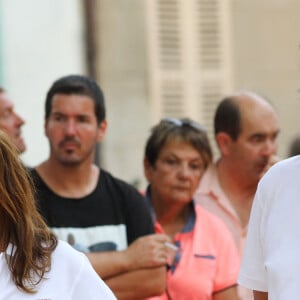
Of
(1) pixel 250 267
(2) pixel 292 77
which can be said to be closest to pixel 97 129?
(1) pixel 250 267

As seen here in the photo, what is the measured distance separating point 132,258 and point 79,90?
2.74 feet

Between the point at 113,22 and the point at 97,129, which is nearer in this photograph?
the point at 97,129

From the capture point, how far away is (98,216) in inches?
233

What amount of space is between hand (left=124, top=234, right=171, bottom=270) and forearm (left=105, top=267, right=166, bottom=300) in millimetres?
31

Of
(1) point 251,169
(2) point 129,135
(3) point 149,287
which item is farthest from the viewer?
(2) point 129,135

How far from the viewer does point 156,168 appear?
6.55 metres

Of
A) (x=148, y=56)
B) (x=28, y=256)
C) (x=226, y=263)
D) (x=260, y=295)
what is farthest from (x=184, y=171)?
(x=148, y=56)

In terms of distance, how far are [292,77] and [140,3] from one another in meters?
1.26

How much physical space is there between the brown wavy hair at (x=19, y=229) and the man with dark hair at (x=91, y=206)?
1.35m

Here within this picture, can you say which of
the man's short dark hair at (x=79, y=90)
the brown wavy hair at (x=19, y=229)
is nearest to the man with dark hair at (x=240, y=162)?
the man's short dark hair at (x=79, y=90)

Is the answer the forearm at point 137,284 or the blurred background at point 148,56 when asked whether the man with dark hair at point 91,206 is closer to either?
the forearm at point 137,284

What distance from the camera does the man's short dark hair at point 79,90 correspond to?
245 inches

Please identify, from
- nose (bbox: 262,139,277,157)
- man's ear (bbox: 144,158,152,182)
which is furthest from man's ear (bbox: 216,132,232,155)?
man's ear (bbox: 144,158,152,182)

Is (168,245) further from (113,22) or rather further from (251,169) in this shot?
(113,22)
